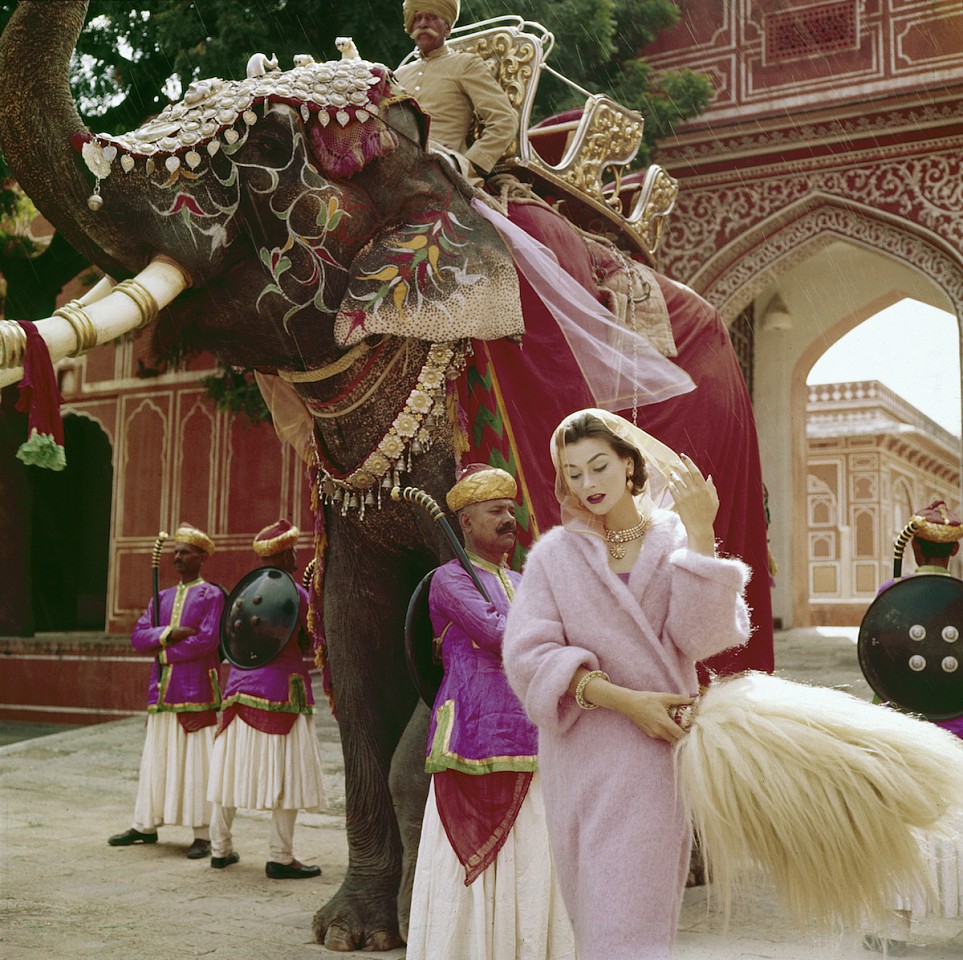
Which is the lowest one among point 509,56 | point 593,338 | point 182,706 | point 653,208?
point 182,706

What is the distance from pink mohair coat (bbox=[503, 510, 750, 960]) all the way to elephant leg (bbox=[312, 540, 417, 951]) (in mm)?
1582

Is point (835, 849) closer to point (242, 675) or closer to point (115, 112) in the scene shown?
point (242, 675)

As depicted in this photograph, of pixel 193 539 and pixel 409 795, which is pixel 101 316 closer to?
pixel 409 795

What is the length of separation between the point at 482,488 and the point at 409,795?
38.3 inches

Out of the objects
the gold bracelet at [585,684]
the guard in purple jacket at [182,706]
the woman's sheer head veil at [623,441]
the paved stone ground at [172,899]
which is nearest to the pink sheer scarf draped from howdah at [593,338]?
the paved stone ground at [172,899]

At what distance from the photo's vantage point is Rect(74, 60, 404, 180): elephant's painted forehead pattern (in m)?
3.51

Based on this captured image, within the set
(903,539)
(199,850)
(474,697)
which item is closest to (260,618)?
(199,850)

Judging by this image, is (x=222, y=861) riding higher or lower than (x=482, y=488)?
lower

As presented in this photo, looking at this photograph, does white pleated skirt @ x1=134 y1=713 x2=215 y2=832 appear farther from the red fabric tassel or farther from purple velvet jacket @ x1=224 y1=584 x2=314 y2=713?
the red fabric tassel

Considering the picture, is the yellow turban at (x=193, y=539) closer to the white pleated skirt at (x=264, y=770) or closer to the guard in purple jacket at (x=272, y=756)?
the guard in purple jacket at (x=272, y=756)

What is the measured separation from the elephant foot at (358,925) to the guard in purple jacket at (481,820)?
62 centimetres

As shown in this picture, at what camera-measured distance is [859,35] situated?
1160 centimetres

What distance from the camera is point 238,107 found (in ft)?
11.8

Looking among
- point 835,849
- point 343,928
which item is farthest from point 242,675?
point 835,849
